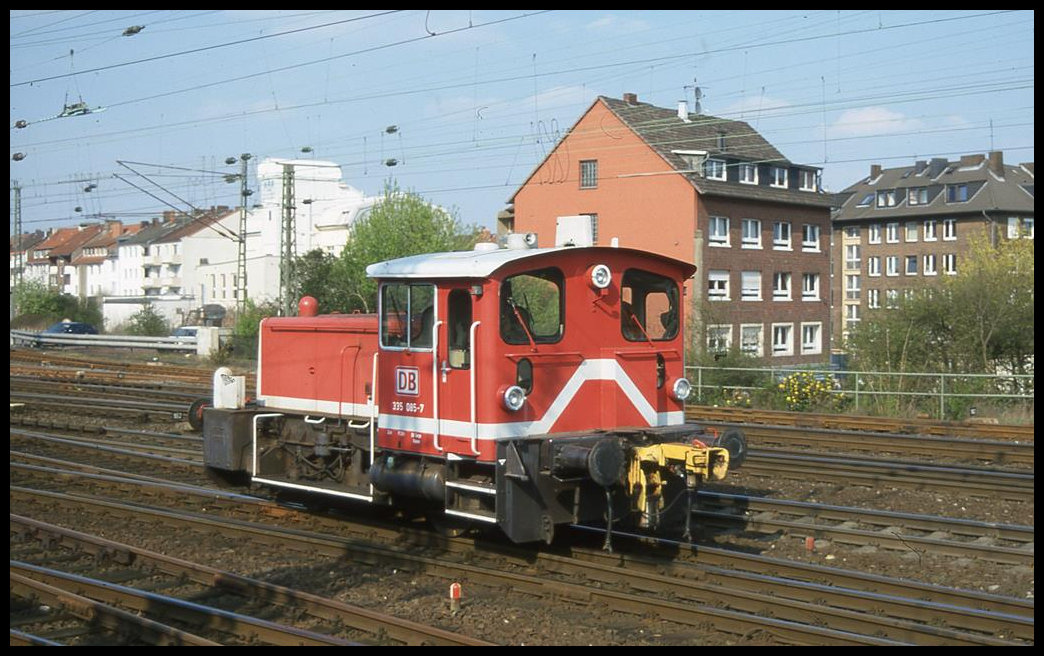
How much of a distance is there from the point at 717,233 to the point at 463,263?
34971mm

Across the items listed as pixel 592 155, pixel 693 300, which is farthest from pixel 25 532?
pixel 592 155

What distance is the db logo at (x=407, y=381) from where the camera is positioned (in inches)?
375

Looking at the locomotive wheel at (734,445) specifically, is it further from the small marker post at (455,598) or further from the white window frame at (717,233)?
the white window frame at (717,233)

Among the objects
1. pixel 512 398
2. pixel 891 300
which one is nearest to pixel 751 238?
pixel 891 300

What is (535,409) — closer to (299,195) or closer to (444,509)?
(444,509)

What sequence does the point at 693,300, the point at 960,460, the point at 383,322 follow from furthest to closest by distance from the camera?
1. the point at 693,300
2. the point at 960,460
3. the point at 383,322

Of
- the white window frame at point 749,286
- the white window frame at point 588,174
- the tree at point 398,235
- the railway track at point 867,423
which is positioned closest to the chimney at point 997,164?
the white window frame at point 749,286

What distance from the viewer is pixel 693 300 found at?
2495 cm

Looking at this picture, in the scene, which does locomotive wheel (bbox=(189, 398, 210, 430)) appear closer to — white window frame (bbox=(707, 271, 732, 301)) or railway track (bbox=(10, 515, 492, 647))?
railway track (bbox=(10, 515, 492, 647))

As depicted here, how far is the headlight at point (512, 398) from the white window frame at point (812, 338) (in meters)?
39.8

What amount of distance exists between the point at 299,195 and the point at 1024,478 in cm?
5904

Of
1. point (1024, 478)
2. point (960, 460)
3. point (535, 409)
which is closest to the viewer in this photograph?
point (535, 409)

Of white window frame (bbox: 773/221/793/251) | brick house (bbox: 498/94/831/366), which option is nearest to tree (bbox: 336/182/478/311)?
brick house (bbox: 498/94/831/366)

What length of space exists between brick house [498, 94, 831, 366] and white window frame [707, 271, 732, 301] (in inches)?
2.0
